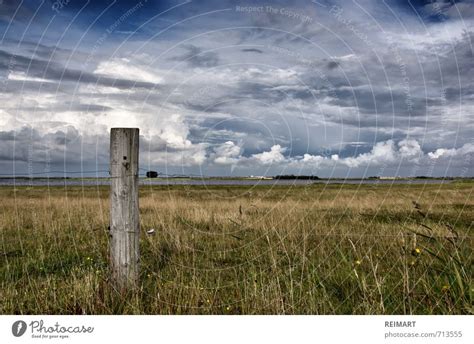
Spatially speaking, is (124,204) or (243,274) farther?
(243,274)

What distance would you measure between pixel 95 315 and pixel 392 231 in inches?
362

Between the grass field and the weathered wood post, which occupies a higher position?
the weathered wood post

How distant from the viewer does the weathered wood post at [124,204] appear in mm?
5234

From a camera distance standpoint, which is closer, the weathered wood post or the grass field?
the grass field

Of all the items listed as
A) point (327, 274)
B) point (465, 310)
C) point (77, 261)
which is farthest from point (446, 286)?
point (77, 261)

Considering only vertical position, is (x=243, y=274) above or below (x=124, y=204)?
below

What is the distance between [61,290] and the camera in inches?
227

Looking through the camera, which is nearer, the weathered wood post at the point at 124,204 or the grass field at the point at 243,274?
the grass field at the point at 243,274

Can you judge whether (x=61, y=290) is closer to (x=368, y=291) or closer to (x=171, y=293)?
(x=171, y=293)

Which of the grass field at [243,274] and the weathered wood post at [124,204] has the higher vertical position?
the weathered wood post at [124,204]

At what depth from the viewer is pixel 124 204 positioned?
5.26 metres

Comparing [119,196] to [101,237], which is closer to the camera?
[119,196]

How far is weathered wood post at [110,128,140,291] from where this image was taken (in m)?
5.23

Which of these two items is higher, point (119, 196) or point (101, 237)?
point (119, 196)
